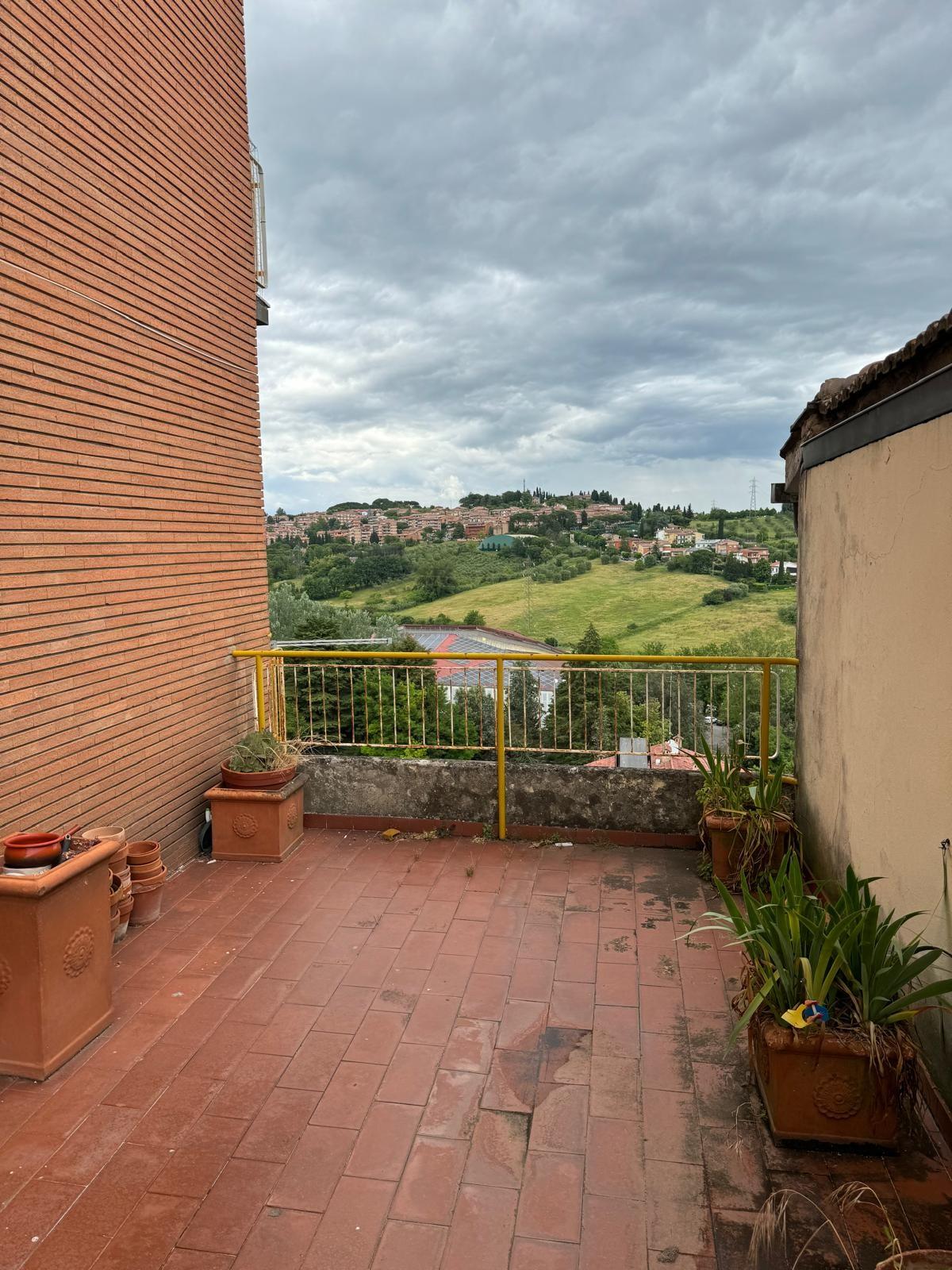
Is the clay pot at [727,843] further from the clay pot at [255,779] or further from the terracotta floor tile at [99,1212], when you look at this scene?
the terracotta floor tile at [99,1212]

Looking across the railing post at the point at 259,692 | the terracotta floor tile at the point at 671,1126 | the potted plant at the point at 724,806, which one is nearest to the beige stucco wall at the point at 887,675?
the potted plant at the point at 724,806

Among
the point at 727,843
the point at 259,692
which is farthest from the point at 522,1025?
the point at 259,692

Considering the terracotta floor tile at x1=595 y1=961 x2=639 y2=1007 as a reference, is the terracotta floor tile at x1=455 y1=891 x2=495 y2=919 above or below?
above

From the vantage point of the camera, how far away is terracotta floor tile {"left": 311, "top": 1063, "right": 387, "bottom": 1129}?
8.29 ft

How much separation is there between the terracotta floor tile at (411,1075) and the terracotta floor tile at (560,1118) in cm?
40

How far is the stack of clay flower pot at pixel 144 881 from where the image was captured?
4020mm

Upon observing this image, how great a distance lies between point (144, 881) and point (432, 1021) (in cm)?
185

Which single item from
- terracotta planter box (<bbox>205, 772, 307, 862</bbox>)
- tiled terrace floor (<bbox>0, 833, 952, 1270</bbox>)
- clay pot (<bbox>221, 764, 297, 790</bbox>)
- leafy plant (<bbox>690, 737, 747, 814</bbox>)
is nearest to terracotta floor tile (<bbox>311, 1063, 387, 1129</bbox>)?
tiled terrace floor (<bbox>0, 833, 952, 1270</bbox>)

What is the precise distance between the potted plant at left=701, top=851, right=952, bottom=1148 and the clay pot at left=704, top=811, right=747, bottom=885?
1896 mm

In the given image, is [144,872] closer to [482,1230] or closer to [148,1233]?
[148,1233]

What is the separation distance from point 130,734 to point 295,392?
44.0 feet

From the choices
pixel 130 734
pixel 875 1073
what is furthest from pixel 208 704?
pixel 875 1073

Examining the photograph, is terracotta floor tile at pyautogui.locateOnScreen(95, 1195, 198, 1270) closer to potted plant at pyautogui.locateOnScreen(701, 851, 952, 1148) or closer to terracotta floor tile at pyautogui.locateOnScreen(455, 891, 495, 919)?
potted plant at pyautogui.locateOnScreen(701, 851, 952, 1148)

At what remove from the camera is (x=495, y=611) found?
23.4 metres
